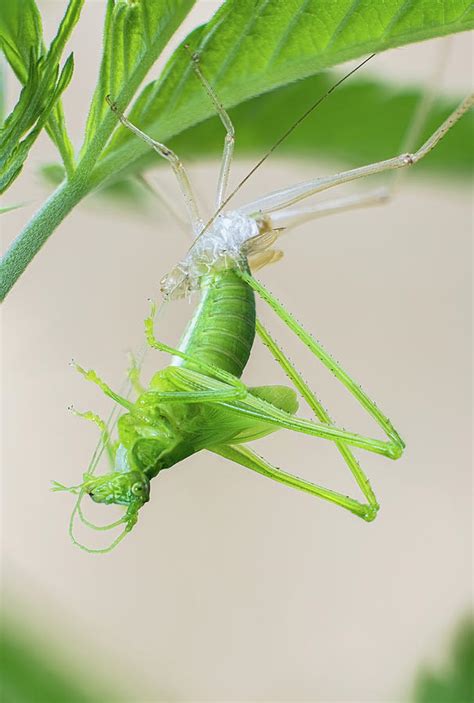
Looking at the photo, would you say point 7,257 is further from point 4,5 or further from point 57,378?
point 57,378

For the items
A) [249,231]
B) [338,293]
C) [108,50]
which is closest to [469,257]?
[338,293]

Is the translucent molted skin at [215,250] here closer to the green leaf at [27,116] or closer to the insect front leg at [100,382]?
the insect front leg at [100,382]

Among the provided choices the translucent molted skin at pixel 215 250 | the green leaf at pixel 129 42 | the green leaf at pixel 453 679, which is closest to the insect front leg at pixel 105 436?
the translucent molted skin at pixel 215 250

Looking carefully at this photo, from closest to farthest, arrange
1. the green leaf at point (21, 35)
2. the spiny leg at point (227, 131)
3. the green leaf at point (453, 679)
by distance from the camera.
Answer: the green leaf at point (21, 35) → the spiny leg at point (227, 131) → the green leaf at point (453, 679)

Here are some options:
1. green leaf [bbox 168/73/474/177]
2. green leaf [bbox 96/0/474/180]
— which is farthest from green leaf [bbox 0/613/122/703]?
green leaf [bbox 168/73/474/177]

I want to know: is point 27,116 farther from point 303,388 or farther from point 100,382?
point 303,388

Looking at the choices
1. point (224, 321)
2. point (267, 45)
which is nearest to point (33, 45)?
point (267, 45)
